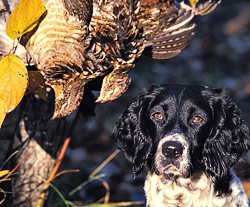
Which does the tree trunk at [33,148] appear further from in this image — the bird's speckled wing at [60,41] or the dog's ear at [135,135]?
the bird's speckled wing at [60,41]

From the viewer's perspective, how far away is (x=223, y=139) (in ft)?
11.9

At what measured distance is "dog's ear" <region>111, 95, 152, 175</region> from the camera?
3721 millimetres

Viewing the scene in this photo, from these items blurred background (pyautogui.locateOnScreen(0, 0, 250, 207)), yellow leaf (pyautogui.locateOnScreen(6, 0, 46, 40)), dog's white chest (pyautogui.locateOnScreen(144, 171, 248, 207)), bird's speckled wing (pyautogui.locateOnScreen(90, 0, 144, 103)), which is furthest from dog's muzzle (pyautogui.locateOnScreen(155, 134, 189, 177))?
yellow leaf (pyautogui.locateOnScreen(6, 0, 46, 40))

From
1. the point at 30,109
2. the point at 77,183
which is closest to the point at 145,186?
the point at 30,109

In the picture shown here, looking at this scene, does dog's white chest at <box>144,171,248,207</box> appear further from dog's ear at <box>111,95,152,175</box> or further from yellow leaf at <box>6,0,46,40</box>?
yellow leaf at <box>6,0,46,40</box>

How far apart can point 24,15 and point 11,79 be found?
0.40m

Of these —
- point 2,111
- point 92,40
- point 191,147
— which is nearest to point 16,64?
point 2,111

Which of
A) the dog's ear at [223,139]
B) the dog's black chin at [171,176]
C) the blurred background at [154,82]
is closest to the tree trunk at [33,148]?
the blurred background at [154,82]

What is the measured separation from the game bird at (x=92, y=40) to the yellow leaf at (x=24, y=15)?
157 millimetres

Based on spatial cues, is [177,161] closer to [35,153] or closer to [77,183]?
[35,153]

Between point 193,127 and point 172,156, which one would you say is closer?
point 172,156

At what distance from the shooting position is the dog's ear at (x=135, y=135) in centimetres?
372

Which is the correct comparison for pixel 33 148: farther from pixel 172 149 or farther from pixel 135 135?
pixel 172 149

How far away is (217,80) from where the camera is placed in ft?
30.4
